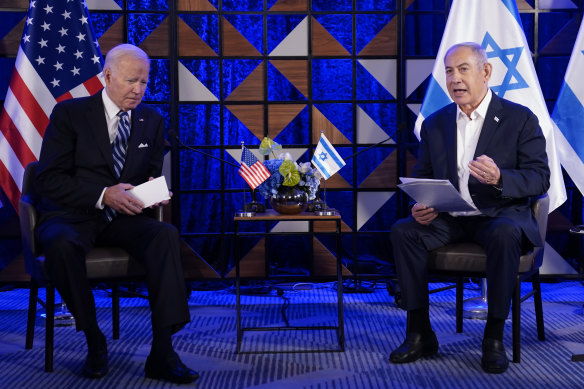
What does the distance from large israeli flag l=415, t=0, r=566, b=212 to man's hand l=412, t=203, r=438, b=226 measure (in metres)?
1.30

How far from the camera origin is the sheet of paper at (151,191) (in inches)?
116

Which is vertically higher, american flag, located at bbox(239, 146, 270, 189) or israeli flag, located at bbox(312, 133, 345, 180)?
israeli flag, located at bbox(312, 133, 345, 180)

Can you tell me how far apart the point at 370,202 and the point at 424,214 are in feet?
5.97

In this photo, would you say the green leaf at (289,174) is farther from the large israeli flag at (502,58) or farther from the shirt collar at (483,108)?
the large israeli flag at (502,58)

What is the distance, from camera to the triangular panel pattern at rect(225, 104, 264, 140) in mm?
4840

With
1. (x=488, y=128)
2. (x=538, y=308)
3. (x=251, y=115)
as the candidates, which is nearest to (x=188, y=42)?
(x=251, y=115)

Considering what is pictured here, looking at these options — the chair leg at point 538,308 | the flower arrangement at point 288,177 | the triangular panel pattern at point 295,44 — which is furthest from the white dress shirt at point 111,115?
the chair leg at point 538,308

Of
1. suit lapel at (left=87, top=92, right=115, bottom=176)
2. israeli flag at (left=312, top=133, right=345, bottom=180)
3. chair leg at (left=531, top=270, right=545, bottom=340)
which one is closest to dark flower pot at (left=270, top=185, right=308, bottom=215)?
israeli flag at (left=312, top=133, right=345, bottom=180)

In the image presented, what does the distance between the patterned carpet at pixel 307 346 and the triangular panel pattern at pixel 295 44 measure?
1.85m

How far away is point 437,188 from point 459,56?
2.72 ft

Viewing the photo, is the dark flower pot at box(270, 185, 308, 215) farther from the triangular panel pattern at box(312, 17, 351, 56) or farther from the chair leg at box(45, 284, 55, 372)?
the triangular panel pattern at box(312, 17, 351, 56)

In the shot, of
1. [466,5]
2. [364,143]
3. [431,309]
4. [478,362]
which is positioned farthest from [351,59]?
[478,362]

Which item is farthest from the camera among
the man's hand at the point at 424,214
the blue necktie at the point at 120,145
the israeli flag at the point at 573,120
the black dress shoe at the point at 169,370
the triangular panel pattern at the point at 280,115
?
the triangular panel pattern at the point at 280,115

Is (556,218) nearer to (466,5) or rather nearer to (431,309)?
(431,309)
